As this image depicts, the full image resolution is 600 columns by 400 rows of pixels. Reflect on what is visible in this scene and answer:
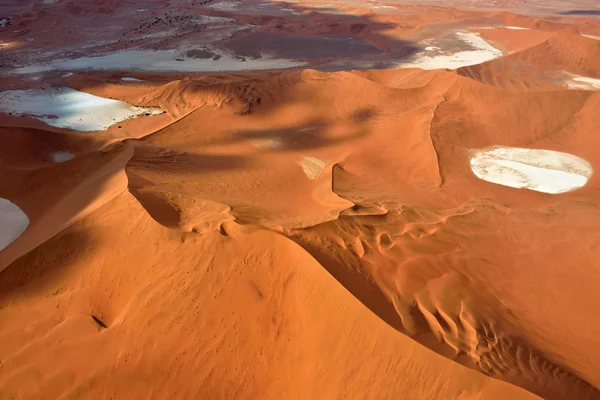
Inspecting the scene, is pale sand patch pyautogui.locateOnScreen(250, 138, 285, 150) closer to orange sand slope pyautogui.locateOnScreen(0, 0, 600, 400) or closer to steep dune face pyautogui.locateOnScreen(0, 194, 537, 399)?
orange sand slope pyautogui.locateOnScreen(0, 0, 600, 400)

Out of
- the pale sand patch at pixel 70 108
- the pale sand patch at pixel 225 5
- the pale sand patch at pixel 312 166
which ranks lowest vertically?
the pale sand patch at pixel 70 108

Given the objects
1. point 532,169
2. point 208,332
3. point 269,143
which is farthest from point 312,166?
point 208,332

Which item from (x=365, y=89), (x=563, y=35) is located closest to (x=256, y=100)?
(x=365, y=89)

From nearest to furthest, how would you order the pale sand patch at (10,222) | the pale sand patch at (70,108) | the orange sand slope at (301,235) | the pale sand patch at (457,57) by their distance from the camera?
the orange sand slope at (301,235) < the pale sand patch at (10,222) < the pale sand patch at (70,108) < the pale sand patch at (457,57)

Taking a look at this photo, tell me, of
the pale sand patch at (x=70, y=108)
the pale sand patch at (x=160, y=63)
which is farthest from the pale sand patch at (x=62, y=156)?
the pale sand patch at (x=160, y=63)

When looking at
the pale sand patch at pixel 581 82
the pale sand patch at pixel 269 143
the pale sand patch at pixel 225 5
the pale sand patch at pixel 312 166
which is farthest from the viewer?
the pale sand patch at pixel 225 5

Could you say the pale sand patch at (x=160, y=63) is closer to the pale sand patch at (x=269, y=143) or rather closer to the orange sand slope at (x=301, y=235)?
the orange sand slope at (x=301, y=235)

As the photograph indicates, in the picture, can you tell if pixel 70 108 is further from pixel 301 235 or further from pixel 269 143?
pixel 301 235

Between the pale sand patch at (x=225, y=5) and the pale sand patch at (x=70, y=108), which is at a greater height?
the pale sand patch at (x=225, y=5)
